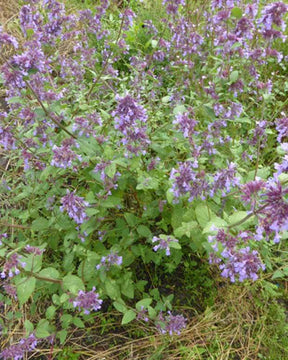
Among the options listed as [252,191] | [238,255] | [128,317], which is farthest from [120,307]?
[252,191]

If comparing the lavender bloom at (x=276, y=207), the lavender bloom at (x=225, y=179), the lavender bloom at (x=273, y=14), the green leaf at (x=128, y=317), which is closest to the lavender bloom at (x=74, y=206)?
the green leaf at (x=128, y=317)

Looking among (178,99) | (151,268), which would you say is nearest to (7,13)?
(178,99)

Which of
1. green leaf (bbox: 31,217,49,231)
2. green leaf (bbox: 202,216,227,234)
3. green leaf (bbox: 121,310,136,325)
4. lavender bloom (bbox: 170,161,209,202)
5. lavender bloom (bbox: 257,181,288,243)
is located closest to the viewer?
lavender bloom (bbox: 257,181,288,243)

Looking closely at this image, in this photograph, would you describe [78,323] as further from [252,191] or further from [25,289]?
[252,191]

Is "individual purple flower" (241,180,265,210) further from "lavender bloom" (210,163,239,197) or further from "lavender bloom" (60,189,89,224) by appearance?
"lavender bloom" (60,189,89,224)

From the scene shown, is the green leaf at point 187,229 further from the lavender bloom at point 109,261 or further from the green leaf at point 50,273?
the green leaf at point 50,273

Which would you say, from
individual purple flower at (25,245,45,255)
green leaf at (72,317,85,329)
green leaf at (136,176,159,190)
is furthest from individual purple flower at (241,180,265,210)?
green leaf at (72,317,85,329)
